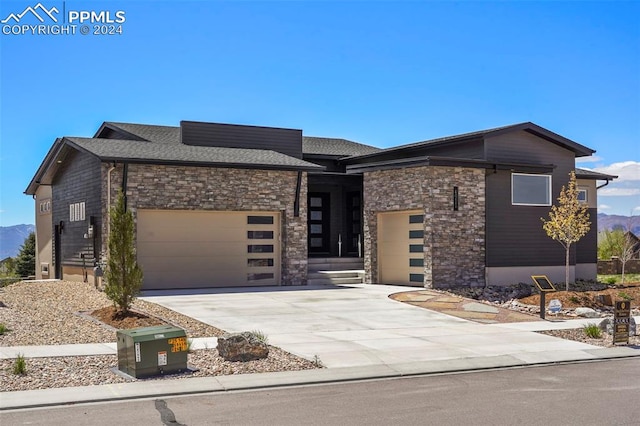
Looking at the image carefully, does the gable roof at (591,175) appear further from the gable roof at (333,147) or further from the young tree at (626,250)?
the gable roof at (333,147)

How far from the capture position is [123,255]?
51.9ft

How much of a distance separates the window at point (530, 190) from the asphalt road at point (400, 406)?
562 inches

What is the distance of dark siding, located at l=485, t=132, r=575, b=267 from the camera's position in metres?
24.3

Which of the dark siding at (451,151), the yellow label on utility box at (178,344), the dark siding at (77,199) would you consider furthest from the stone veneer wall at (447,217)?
the yellow label on utility box at (178,344)

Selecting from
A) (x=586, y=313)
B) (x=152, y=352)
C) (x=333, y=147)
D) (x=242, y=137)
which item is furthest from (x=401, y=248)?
(x=152, y=352)

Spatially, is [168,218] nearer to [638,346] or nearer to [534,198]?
[534,198]

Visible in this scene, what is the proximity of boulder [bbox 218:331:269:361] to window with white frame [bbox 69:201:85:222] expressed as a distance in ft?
47.3

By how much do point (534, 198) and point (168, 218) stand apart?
1235 cm

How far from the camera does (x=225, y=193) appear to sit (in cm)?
2341

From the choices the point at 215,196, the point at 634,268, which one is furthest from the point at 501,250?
the point at 634,268

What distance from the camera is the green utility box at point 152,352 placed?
34.7 feet

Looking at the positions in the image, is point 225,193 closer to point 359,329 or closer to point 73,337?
point 359,329

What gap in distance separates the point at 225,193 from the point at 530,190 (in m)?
10.4

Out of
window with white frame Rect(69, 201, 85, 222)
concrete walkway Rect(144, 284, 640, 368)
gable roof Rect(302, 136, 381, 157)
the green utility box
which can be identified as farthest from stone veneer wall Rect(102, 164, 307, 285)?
the green utility box
